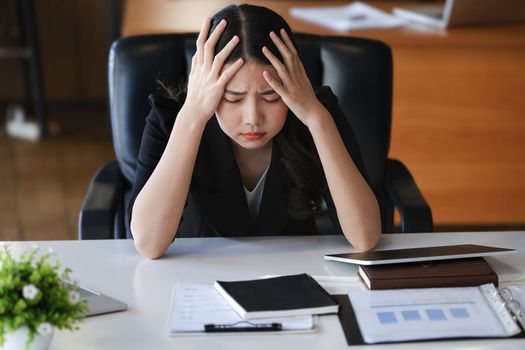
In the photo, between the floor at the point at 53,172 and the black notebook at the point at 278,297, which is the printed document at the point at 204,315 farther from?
the floor at the point at 53,172

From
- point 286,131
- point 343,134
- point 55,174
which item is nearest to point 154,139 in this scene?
point 286,131

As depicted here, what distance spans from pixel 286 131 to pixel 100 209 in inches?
15.4

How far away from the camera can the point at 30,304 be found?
3.40ft

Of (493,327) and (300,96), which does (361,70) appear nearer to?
(300,96)

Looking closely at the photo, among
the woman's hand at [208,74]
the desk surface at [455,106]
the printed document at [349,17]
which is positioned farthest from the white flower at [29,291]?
the printed document at [349,17]

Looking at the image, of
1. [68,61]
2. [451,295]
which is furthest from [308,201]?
[68,61]

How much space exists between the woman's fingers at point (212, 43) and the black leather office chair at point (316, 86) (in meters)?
0.40

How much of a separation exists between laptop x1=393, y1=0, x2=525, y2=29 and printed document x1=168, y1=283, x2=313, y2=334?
71.0 inches

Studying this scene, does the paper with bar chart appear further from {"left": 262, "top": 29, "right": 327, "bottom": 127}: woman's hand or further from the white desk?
{"left": 262, "top": 29, "right": 327, "bottom": 127}: woman's hand

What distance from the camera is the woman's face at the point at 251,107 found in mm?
1400

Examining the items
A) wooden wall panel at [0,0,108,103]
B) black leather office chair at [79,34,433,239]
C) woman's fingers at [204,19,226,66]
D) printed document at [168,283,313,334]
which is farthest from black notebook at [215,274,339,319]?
wooden wall panel at [0,0,108,103]

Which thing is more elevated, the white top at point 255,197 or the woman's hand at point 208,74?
the woman's hand at point 208,74

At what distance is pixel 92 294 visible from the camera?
4.16 feet

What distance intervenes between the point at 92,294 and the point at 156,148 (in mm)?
405
